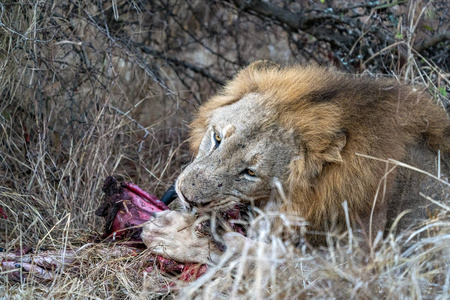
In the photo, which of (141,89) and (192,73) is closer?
(141,89)

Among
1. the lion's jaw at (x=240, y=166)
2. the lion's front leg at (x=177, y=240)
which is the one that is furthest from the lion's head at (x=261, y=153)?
the lion's front leg at (x=177, y=240)

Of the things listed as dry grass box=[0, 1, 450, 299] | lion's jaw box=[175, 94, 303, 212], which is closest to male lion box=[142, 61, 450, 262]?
lion's jaw box=[175, 94, 303, 212]

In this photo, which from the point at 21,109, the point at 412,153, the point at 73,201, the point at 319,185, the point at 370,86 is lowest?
the point at 73,201

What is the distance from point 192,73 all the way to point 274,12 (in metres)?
1.09

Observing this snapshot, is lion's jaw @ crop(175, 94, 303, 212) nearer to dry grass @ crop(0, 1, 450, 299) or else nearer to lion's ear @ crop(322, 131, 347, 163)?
lion's ear @ crop(322, 131, 347, 163)

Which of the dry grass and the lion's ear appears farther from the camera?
the lion's ear

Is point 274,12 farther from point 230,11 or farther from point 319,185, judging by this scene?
point 319,185

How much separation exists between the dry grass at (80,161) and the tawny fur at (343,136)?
178 millimetres

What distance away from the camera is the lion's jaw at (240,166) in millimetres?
2707

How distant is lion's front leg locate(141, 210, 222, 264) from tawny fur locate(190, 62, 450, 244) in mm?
457

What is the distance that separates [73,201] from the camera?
3.70 m

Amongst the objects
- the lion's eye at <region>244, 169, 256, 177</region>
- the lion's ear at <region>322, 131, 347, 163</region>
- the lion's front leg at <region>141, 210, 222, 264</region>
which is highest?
the lion's ear at <region>322, 131, 347, 163</region>

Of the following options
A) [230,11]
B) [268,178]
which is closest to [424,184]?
[268,178]

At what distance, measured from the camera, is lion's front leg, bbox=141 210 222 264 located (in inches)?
114
